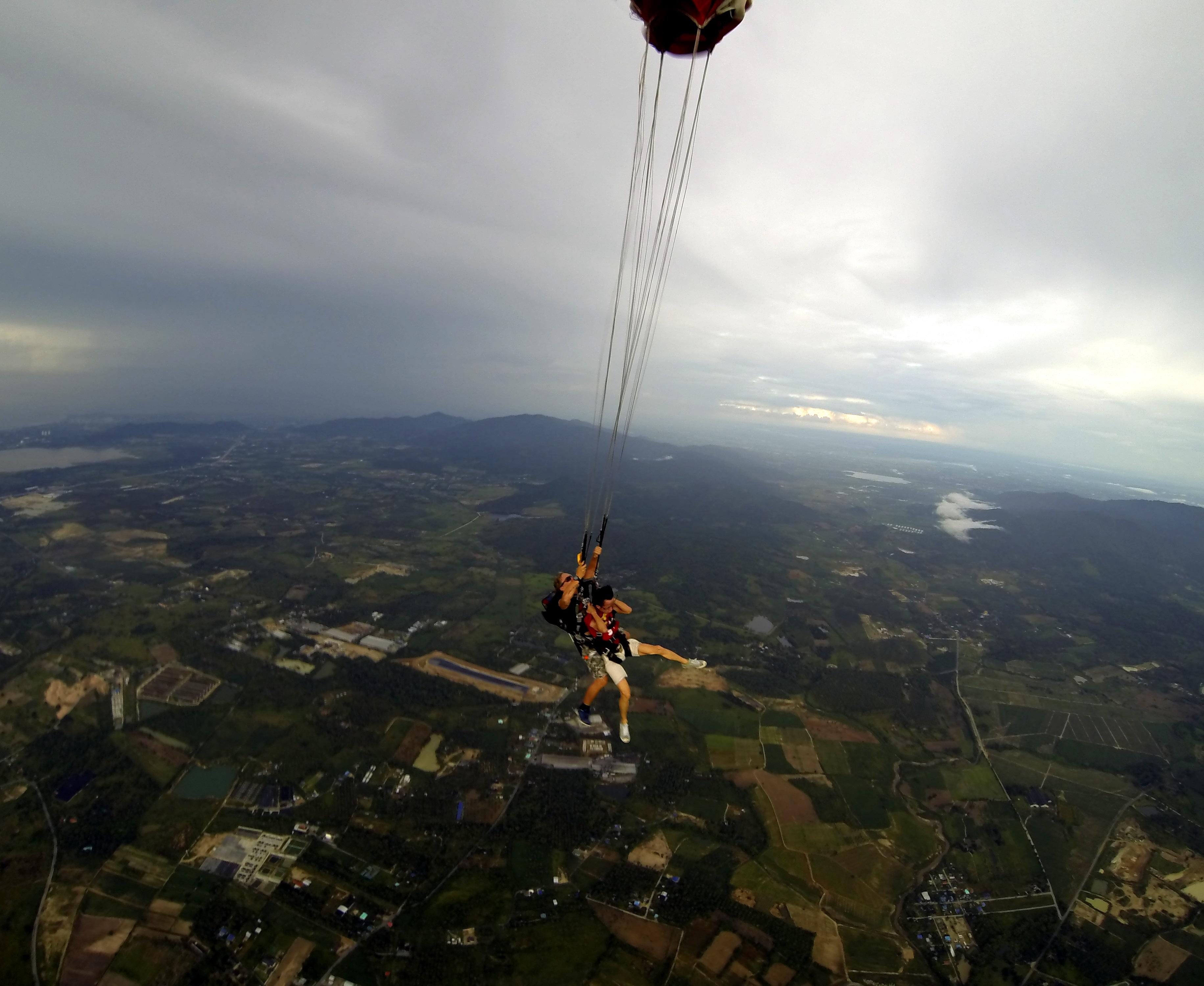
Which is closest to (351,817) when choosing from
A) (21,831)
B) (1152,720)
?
(21,831)

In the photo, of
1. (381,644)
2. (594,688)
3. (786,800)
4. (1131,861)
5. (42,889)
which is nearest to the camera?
(594,688)

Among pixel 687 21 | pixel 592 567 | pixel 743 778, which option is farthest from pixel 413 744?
pixel 687 21

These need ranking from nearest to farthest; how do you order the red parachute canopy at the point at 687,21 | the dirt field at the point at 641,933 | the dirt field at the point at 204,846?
the red parachute canopy at the point at 687,21, the dirt field at the point at 641,933, the dirt field at the point at 204,846

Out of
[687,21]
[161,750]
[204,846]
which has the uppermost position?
[687,21]

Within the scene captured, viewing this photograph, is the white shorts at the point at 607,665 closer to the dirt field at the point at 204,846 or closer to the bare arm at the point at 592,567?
the bare arm at the point at 592,567

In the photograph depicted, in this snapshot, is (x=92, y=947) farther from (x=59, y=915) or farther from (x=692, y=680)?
(x=692, y=680)

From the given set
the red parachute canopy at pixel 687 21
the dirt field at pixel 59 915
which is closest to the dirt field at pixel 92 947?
the dirt field at pixel 59 915

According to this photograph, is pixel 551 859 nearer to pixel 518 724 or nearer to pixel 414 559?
pixel 518 724
